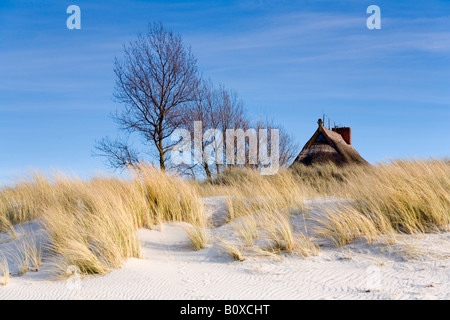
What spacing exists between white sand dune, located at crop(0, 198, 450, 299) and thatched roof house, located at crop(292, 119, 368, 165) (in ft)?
40.2

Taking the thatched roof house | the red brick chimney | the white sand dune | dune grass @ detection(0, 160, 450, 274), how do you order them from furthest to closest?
the red brick chimney, the thatched roof house, dune grass @ detection(0, 160, 450, 274), the white sand dune

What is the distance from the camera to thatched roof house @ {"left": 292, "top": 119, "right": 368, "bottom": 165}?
17.3 m

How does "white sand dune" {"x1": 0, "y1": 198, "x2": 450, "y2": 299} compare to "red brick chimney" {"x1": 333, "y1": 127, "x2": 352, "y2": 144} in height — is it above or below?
below

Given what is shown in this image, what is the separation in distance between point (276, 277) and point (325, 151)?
14.0 m

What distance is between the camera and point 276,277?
4.21m

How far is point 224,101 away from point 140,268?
1806cm

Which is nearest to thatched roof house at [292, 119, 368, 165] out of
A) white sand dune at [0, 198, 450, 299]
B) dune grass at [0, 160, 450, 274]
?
dune grass at [0, 160, 450, 274]

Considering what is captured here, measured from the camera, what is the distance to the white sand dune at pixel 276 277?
12.4 ft

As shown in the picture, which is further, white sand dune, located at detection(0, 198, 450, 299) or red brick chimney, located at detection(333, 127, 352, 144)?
red brick chimney, located at detection(333, 127, 352, 144)

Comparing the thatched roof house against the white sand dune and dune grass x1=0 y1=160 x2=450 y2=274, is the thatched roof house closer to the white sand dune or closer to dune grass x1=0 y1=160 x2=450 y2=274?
dune grass x1=0 y1=160 x2=450 y2=274

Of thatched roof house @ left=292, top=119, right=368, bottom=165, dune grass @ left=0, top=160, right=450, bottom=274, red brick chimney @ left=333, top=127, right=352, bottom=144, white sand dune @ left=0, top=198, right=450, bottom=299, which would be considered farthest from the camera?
red brick chimney @ left=333, top=127, right=352, bottom=144

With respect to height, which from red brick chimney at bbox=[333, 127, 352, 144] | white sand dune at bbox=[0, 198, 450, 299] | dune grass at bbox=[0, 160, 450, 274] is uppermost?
red brick chimney at bbox=[333, 127, 352, 144]
